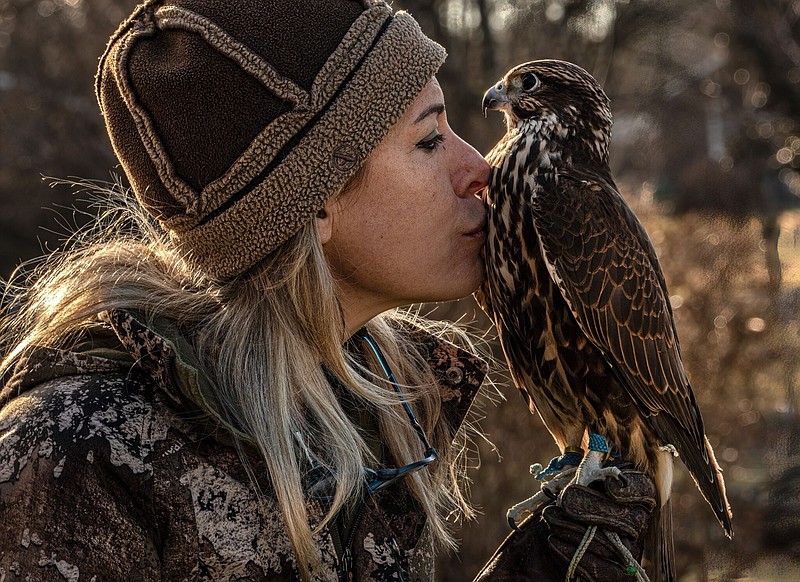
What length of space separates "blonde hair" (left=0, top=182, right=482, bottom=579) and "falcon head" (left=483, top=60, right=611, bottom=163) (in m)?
0.84

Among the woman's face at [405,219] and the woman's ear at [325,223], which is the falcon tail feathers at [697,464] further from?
the woman's ear at [325,223]

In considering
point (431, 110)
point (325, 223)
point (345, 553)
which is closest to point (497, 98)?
point (431, 110)

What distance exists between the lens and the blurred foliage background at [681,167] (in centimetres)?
549

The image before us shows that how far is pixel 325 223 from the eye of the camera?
218 cm

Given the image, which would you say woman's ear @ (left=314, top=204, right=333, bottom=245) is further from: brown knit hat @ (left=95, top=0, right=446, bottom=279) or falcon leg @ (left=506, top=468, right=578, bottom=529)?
falcon leg @ (left=506, top=468, right=578, bottom=529)

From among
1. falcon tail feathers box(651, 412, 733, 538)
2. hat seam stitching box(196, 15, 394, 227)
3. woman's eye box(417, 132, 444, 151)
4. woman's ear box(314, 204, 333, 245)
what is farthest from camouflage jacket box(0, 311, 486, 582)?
falcon tail feathers box(651, 412, 733, 538)

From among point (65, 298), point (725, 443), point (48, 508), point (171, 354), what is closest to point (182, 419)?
point (171, 354)

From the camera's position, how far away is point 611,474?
235 cm

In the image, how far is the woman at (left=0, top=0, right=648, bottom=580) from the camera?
1.79m

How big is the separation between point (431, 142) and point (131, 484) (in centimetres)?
104

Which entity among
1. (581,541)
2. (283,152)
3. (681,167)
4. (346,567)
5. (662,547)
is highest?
(283,152)

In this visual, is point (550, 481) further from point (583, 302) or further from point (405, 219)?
point (405, 219)

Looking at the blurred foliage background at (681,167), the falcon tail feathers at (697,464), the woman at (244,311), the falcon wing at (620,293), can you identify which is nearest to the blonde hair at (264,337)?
the woman at (244,311)

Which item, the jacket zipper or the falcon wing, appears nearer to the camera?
the jacket zipper
